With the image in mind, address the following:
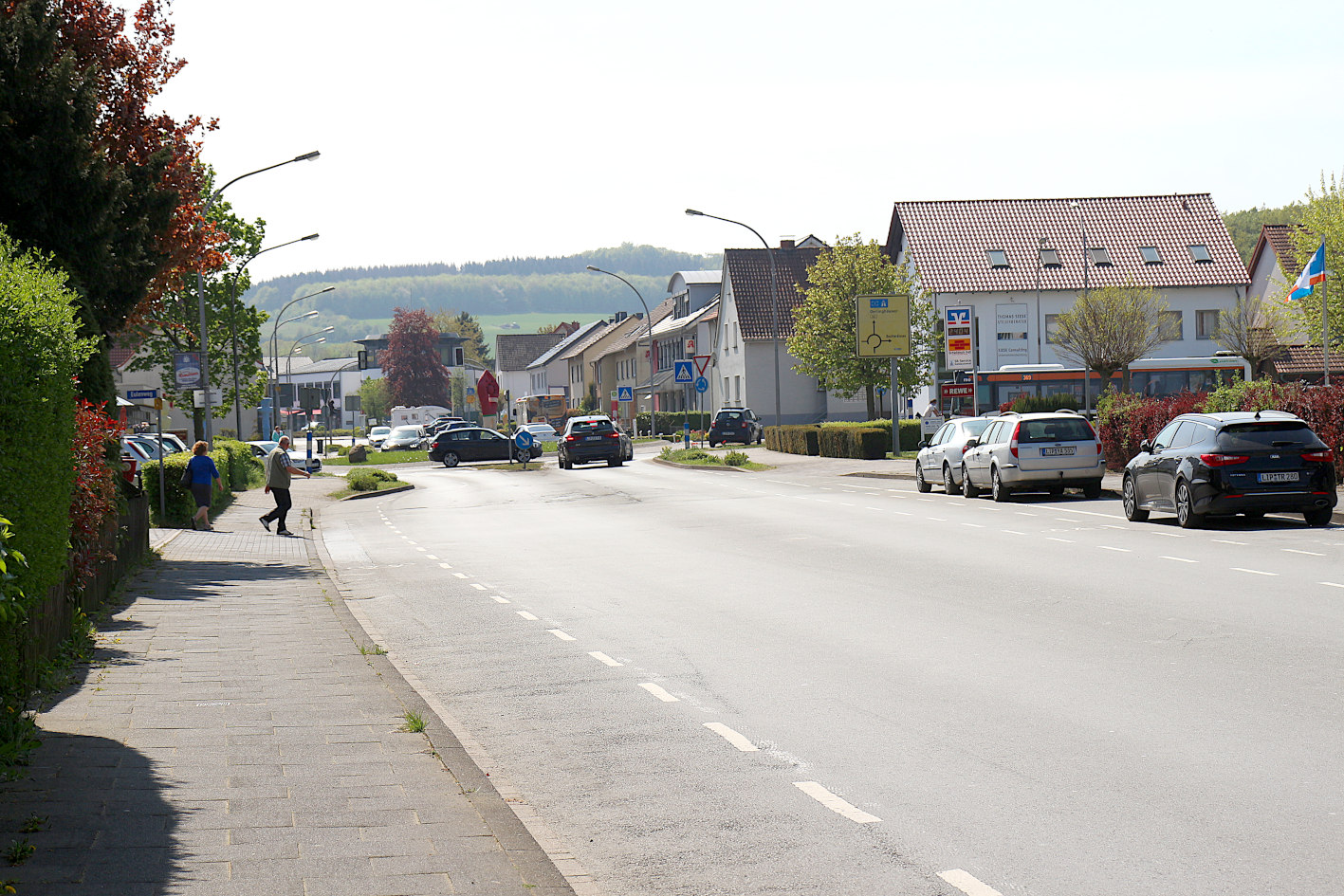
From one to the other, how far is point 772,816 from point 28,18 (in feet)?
50.9

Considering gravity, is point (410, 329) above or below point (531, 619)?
above

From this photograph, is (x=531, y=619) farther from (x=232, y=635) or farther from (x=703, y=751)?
(x=703, y=751)

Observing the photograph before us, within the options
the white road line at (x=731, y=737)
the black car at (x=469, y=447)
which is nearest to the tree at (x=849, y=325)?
the black car at (x=469, y=447)

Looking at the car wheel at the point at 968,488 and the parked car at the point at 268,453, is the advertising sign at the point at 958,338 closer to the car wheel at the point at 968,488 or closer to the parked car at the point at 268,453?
the car wheel at the point at 968,488

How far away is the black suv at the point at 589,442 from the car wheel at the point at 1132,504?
30.9 meters

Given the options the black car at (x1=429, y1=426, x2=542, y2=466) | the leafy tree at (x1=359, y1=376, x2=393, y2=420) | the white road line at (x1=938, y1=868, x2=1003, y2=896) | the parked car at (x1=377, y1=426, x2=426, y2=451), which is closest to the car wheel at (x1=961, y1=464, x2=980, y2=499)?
the white road line at (x1=938, y1=868, x2=1003, y2=896)

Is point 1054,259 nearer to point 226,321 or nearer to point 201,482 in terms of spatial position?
point 226,321

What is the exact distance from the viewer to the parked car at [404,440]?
84.1 metres

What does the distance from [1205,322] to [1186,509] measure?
2094 inches

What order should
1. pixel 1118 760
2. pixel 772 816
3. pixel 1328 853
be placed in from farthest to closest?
pixel 1118 760
pixel 772 816
pixel 1328 853

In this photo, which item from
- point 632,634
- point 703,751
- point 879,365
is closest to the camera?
point 703,751

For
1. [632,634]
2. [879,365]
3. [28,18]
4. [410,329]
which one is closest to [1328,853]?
[632,634]

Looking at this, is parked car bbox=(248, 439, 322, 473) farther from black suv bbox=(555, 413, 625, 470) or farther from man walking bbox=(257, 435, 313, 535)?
man walking bbox=(257, 435, 313, 535)

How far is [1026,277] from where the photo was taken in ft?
224
